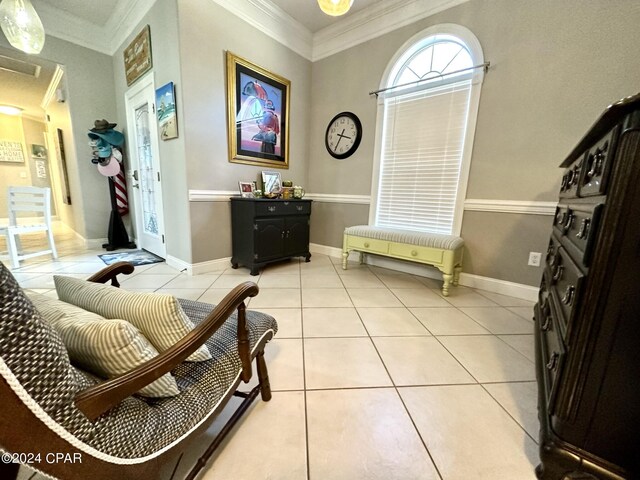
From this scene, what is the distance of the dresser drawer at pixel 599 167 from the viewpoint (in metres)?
0.71

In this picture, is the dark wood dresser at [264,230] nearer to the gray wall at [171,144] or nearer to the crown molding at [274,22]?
the gray wall at [171,144]

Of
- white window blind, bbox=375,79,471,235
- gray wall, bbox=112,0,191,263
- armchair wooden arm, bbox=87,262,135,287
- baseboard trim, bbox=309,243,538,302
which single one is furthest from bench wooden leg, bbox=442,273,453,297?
gray wall, bbox=112,0,191,263

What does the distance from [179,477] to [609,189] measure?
1.55 m

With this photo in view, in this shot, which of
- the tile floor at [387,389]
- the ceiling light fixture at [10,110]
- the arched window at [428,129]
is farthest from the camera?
the ceiling light fixture at [10,110]

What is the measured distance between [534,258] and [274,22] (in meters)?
3.62

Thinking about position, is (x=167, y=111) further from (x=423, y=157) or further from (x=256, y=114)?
(x=423, y=157)

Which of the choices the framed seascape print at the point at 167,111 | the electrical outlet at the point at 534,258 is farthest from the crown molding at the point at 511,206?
the framed seascape print at the point at 167,111

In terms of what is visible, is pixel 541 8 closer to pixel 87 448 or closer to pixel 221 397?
pixel 221 397

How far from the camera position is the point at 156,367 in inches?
20.6

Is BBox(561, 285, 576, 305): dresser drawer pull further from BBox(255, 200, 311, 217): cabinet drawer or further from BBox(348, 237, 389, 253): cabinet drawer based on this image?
BBox(255, 200, 311, 217): cabinet drawer

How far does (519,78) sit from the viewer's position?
2064 mm

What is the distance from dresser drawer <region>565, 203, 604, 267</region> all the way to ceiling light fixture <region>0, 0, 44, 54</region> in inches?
143

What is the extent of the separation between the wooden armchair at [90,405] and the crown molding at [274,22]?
10.2ft

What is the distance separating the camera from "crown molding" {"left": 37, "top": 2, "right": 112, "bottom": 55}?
9.59 ft
